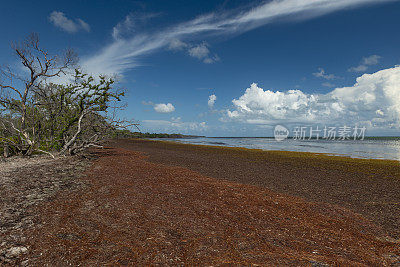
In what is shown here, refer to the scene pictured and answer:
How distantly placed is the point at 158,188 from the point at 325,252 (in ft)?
22.5

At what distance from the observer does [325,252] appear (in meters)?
4.38

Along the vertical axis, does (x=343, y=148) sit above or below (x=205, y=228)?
above

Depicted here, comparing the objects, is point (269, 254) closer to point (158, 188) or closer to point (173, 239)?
point (173, 239)

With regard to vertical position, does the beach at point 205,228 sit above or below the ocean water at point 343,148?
below

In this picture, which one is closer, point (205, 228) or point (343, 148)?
point (205, 228)

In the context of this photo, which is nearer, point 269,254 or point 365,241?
point 269,254

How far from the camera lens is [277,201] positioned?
26.8 ft

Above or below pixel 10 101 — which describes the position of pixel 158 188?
below

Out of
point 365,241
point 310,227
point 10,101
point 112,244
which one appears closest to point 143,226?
point 112,244

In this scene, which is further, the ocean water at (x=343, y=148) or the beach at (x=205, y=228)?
the ocean water at (x=343, y=148)

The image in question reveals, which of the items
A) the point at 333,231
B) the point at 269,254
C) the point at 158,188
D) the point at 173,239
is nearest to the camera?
the point at 269,254

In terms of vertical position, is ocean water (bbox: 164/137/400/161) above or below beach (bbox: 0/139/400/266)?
above

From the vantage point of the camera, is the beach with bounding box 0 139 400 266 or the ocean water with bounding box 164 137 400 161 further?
the ocean water with bounding box 164 137 400 161

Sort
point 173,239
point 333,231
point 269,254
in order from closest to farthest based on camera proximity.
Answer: point 269,254 < point 173,239 < point 333,231
